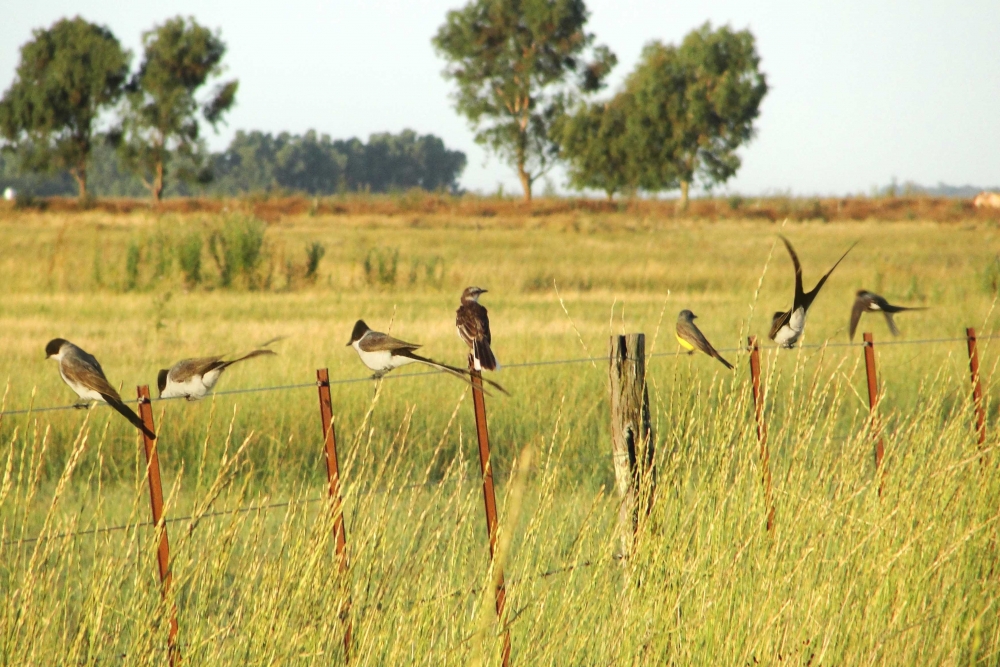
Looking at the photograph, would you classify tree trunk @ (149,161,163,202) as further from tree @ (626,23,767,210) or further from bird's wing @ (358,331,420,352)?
bird's wing @ (358,331,420,352)

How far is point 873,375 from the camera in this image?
16.0 ft

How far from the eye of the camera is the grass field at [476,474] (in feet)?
8.32

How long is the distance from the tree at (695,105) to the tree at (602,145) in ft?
2.91

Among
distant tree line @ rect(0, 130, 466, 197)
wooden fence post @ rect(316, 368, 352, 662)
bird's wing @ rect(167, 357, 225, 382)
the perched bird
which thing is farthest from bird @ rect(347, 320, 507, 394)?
distant tree line @ rect(0, 130, 466, 197)

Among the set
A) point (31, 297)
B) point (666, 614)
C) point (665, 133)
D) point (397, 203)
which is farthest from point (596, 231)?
point (666, 614)

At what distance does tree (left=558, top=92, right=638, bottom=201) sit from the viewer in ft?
201

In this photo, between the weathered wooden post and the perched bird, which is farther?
the perched bird

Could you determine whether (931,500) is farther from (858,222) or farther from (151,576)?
(858,222)

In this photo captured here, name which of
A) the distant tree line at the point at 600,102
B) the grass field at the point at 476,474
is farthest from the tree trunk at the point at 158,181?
the grass field at the point at 476,474

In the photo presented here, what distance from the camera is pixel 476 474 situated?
7.61m

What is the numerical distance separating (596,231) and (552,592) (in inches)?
1346

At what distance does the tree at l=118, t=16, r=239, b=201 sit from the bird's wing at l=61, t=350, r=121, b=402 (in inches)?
2271

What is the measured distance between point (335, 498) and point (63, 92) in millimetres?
61065

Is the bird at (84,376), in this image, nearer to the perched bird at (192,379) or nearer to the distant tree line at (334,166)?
the perched bird at (192,379)
